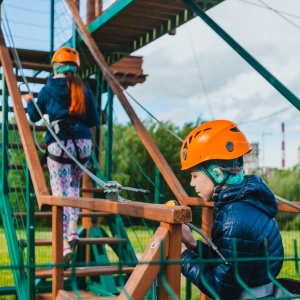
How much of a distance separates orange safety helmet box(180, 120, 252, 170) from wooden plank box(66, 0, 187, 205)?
Answer: 256cm

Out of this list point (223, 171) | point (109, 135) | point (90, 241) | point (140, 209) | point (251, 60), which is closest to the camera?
point (223, 171)

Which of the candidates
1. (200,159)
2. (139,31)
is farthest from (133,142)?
(200,159)

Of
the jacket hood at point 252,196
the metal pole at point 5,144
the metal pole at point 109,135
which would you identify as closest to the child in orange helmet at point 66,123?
the metal pole at point 5,144

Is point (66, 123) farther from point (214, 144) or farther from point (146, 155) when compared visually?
point (146, 155)

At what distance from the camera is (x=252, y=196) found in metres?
2.60

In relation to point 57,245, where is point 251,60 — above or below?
above

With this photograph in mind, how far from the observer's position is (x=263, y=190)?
2602 mm

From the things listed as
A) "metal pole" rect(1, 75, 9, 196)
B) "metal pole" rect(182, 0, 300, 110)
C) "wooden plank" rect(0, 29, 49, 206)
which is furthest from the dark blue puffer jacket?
"metal pole" rect(1, 75, 9, 196)

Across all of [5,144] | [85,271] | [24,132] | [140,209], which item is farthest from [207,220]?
[5,144]

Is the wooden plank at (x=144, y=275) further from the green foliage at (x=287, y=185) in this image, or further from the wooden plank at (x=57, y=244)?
the green foliage at (x=287, y=185)

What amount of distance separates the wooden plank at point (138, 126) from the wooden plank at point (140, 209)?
1.56m

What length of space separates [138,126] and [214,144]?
12.5ft

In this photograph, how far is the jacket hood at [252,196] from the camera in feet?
8.43

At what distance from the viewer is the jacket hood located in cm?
257
